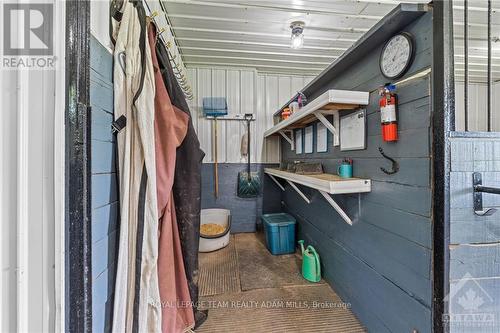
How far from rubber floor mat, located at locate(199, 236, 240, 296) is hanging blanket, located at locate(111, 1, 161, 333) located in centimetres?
97

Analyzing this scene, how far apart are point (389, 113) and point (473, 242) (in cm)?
73

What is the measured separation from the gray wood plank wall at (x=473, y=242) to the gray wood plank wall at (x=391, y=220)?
0.35ft

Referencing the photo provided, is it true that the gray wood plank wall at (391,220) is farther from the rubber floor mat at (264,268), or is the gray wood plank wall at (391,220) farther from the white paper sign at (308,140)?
the white paper sign at (308,140)

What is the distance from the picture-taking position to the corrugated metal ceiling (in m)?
1.97

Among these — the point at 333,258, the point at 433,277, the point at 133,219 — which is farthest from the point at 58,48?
the point at 333,258

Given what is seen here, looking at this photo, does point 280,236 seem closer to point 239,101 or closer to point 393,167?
point 393,167

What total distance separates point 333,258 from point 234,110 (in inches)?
97.3

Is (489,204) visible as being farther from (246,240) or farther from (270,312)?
(246,240)

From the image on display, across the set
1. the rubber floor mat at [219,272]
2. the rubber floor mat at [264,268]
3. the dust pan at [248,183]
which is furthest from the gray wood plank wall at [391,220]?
the dust pan at [248,183]

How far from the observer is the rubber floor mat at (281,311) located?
1.55 metres

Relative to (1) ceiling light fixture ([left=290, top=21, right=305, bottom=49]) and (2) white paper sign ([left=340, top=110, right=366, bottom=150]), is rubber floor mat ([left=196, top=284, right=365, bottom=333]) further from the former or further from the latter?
(1) ceiling light fixture ([left=290, top=21, right=305, bottom=49])

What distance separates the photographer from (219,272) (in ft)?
7.47

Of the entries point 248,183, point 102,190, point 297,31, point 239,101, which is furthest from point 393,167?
point 239,101

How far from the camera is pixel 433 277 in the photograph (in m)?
1.04
